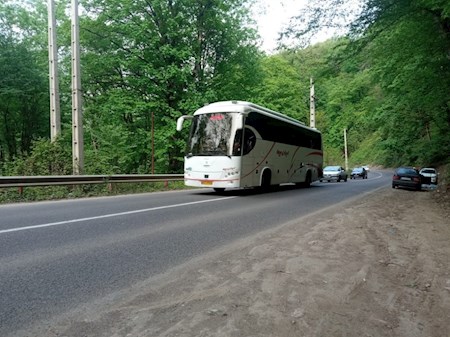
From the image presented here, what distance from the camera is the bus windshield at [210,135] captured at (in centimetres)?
1363

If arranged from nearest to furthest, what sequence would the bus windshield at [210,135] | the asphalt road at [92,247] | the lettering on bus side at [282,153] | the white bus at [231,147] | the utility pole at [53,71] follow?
the asphalt road at [92,247] < the white bus at [231,147] < the bus windshield at [210,135] < the utility pole at [53,71] < the lettering on bus side at [282,153]

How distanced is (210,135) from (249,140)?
5.40ft

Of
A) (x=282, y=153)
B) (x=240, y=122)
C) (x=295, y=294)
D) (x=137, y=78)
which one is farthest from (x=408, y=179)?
(x=295, y=294)

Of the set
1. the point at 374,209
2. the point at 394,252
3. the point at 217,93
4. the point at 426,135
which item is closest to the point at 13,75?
the point at 217,93

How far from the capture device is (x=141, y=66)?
21.7 meters

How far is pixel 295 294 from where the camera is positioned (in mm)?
3367

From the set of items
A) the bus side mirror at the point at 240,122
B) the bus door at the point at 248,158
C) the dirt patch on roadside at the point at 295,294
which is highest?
the bus side mirror at the point at 240,122

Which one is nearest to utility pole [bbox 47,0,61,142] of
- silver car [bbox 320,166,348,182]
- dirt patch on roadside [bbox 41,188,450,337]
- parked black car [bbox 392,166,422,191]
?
dirt patch on roadside [bbox 41,188,450,337]

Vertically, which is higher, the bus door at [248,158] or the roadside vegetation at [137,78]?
the roadside vegetation at [137,78]

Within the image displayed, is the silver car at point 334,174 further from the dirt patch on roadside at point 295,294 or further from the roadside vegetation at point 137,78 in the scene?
the dirt patch on roadside at point 295,294

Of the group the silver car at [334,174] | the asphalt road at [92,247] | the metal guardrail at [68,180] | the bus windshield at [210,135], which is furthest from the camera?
the silver car at [334,174]

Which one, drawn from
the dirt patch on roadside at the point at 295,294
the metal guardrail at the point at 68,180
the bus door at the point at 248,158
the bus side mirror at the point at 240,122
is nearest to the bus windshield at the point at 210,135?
the bus side mirror at the point at 240,122

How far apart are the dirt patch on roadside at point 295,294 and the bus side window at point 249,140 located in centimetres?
835

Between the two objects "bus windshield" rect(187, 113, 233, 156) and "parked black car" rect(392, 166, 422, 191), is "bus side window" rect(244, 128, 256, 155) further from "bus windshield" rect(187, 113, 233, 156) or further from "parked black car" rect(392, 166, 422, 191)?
"parked black car" rect(392, 166, 422, 191)
